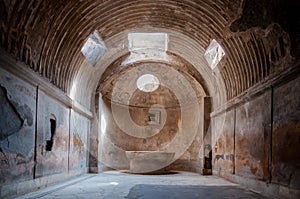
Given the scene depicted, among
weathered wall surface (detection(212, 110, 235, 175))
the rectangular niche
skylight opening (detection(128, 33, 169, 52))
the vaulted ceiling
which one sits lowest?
weathered wall surface (detection(212, 110, 235, 175))

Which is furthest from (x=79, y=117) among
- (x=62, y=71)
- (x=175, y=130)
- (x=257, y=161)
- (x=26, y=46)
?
(x=175, y=130)

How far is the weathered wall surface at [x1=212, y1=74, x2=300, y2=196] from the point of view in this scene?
296 inches

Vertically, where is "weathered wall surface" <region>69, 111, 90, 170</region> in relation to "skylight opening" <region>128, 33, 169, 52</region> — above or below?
below

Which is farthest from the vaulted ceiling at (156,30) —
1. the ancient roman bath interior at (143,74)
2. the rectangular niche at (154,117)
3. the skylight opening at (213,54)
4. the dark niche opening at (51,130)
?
the rectangular niche at (154,117)

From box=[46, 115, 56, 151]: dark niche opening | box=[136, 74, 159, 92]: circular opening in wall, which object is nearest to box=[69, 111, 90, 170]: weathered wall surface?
box=[46, 115, 56, 151]: dark niche opening

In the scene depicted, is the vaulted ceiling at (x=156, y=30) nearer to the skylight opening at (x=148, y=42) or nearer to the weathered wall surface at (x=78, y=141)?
the skylight opening at (x=148, y=42)

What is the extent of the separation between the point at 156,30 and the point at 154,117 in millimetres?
9209

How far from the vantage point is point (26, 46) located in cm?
823

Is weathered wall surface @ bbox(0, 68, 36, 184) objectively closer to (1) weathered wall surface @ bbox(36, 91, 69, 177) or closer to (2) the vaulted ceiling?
(1) weathered wall surface @ bbox(36, 91, 69, 177)

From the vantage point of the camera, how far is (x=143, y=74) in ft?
71.9

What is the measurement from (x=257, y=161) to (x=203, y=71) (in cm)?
754

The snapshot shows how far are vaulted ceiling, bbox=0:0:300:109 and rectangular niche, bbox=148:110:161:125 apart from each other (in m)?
6.80

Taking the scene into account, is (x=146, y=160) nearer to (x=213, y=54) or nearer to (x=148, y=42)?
(x=148, y=42)

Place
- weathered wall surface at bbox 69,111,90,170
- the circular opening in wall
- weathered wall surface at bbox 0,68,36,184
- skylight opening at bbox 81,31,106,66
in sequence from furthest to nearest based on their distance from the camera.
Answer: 1. the circular opening in wall
2. skylight opening at bbox 81,31,106,66
3. weathered wall surface at bbox 69,111,90,170
4. weathered wall surface at bbox 0,68,36,184
